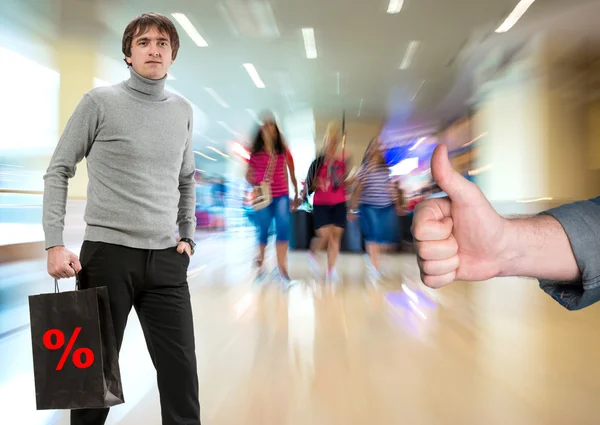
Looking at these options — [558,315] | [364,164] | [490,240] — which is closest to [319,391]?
[490,240]

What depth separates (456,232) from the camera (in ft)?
2.41

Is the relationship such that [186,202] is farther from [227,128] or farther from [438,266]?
[227,128]

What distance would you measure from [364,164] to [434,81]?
7485 mm

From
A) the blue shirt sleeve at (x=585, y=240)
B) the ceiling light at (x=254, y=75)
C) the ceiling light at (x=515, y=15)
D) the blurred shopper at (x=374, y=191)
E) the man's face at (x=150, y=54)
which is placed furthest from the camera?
the ceiling light at (x=254, y=75)

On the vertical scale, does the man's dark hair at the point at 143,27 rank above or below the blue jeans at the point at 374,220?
above

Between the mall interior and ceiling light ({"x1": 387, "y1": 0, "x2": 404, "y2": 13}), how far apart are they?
0.09 feet

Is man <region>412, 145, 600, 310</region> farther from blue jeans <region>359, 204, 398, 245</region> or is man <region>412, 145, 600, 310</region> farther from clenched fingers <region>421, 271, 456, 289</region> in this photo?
blue jeans <region>359, 204, 398, 245</region>

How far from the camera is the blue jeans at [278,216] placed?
461 cm

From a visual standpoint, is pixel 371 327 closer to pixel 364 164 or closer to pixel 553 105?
pixel 364 164

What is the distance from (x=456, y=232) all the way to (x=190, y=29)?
848cm

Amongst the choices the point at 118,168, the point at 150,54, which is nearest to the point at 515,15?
the point at 150,54

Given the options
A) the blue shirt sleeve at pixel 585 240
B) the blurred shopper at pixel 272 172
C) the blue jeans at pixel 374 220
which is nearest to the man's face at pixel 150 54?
the blue shirt sleeve at pixel 585 240

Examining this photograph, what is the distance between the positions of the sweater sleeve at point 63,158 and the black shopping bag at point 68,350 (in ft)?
0.57

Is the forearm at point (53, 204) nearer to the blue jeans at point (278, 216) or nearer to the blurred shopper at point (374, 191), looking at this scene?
the blue jeans at point (278, 216)
